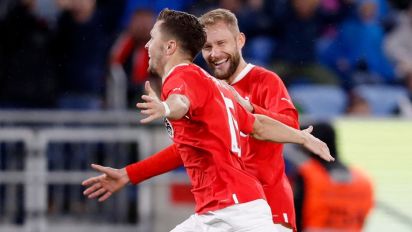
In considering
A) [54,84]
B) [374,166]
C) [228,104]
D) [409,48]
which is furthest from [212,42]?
[409,48]

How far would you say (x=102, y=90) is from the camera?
11875 millimetres

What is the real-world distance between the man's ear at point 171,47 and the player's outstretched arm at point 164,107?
1.34 ft

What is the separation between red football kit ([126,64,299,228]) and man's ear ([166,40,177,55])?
0.90 meters

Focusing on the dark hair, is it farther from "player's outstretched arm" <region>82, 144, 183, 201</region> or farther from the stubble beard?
"player's outstretched arm" <region>82, 144, 183, 201</region>

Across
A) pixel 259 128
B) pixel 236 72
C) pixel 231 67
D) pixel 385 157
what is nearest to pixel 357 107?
pixel 385 157

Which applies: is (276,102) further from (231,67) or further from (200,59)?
(200,59)

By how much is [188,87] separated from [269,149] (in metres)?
1.19

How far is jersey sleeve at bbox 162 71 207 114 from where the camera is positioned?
5.29 meters

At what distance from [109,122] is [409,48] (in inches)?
197

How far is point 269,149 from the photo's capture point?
20.9 feet

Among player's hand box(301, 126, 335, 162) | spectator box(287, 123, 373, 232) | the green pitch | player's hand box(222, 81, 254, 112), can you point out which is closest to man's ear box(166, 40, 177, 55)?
player's hand box(222, 81, 254, 112)

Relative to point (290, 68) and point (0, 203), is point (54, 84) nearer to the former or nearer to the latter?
point (0, 203)

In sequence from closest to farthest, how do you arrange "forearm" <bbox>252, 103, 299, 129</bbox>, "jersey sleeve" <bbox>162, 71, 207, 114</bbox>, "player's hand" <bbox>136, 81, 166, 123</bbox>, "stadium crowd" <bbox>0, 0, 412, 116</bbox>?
"player's hand" <bbox>136, 81, 166, 123</bbox> < "jersey sleeve" <bbox>162, 71, 207, 114</bbox> < "forearm" <bbox>252, 103, 299, 129</bbox> < "stadium crowd" <bbox>0, 0, 412, 116</bbox>

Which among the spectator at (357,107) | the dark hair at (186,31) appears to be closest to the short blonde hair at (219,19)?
the dark hair at (186,31)
